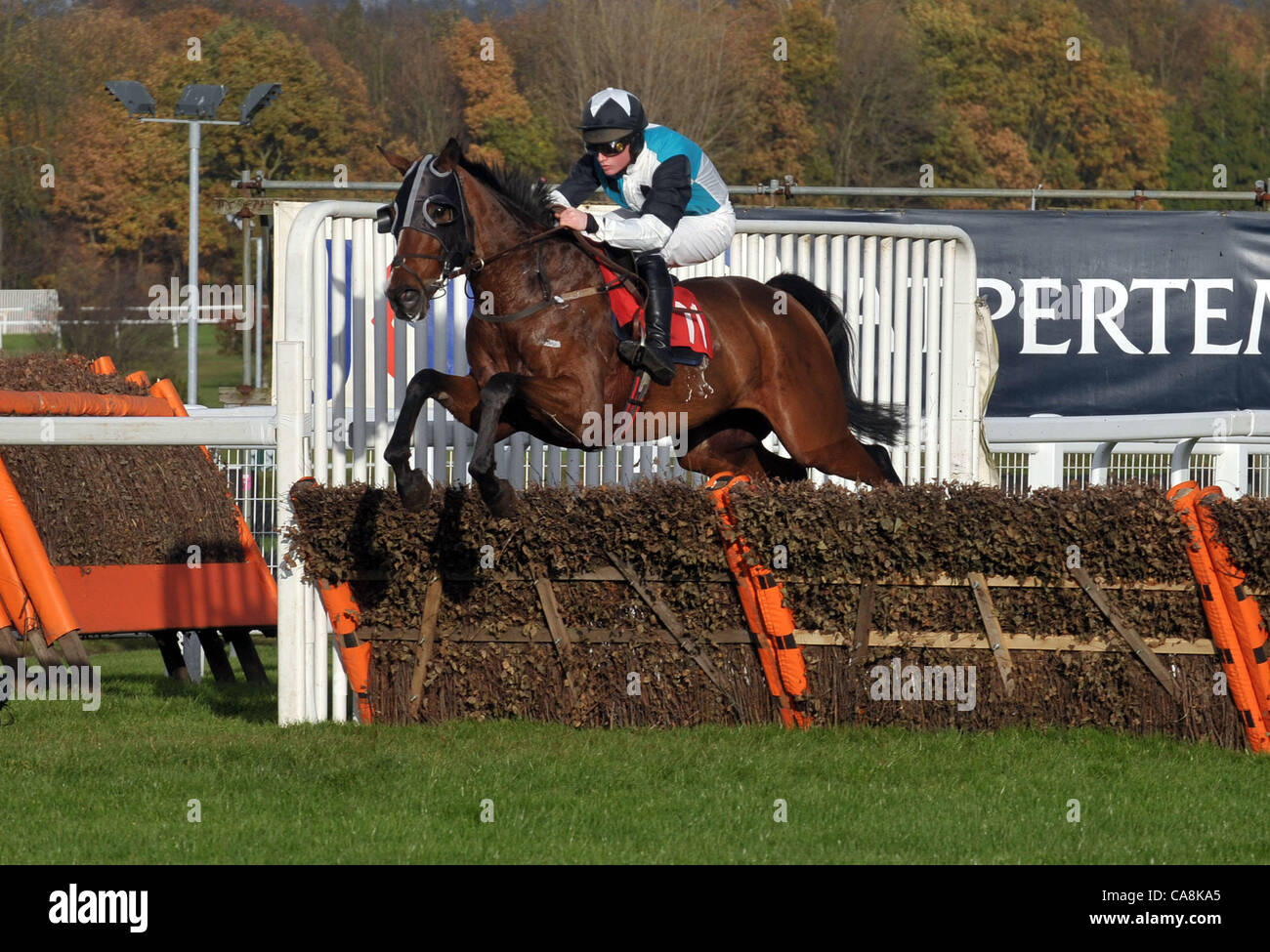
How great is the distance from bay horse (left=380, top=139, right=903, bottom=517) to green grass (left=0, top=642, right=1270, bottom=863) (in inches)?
38.9

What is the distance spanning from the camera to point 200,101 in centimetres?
1795

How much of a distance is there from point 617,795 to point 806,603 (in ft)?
3.89

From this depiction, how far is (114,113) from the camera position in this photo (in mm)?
40969

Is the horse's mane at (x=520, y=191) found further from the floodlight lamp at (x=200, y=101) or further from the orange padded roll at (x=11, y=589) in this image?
the floodlight lamp at (x=200, y=101)

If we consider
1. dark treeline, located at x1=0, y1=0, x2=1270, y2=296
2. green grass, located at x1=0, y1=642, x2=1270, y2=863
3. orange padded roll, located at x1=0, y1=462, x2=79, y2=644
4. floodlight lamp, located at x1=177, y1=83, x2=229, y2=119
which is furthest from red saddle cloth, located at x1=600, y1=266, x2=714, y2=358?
dark treeline, located at x1=0, y1=0, x2=1270, y2=296

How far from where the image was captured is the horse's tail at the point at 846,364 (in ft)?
25.3

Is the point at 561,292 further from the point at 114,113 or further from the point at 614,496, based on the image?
the point at 114,113

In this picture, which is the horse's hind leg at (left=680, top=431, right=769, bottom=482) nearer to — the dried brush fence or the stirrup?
the stirrup

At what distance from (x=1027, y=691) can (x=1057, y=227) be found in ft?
26.6

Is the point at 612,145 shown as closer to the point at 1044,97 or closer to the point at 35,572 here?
the point at 35,572

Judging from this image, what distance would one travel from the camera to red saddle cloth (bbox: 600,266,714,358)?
6.49 m

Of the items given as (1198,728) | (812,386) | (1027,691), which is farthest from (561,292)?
(1198,728)

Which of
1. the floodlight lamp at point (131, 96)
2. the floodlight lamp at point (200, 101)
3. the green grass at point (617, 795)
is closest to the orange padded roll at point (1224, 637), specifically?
the green grass at point (617, 795)

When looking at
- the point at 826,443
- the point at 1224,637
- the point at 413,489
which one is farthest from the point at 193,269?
the point at 1224,637
